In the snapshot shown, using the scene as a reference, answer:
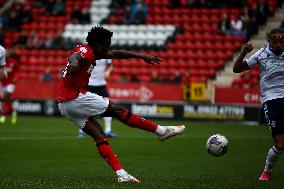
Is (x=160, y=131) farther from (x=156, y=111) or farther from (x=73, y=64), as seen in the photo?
(x=156, y=111)

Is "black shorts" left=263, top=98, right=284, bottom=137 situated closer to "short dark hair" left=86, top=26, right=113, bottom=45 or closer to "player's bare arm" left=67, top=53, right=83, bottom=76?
"short dark hair" left=86, top=26, right=113, bottom=45

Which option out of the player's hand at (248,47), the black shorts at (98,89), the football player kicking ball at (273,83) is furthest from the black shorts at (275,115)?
the black shorts at (98,89)

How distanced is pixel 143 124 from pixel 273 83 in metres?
1.97

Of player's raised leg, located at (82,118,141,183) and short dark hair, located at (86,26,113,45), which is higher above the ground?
short dark hair, located at (86,26,113,45)

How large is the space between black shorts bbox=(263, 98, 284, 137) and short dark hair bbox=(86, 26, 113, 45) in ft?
8.20

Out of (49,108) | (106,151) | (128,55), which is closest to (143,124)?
(106,151)

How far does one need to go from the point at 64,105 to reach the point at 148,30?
2402cm

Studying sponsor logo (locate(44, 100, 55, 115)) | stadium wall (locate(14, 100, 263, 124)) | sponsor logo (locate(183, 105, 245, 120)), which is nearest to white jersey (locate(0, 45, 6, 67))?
stadium wall (locate(14, 100, 263, 124))

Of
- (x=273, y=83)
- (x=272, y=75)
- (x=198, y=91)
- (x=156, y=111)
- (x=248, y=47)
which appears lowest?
(x=156, y=111)

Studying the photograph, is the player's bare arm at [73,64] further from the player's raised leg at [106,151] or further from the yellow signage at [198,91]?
the yellow signage at [198,91]

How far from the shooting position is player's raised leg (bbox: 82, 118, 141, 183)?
30.5ft

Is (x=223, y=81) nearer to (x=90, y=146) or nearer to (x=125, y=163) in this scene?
(x=90, y=146)

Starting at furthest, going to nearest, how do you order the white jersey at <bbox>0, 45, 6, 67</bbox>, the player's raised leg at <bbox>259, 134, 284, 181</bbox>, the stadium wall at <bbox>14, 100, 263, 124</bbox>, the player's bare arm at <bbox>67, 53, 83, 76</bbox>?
the stadium wall at <bbox>14, 100, 263, 124</bbox>, the white jersey at <bbox>0, 45, 6, 67</bbox>, the player's raised leg at <bbox>259, 134, 284, 181</bbox>, the player's bare arm at <bbox>67, 53, 83, 76</bbox>

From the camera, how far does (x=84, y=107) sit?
9500 millimetres
